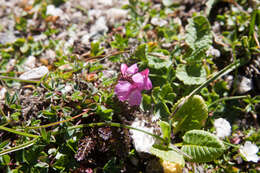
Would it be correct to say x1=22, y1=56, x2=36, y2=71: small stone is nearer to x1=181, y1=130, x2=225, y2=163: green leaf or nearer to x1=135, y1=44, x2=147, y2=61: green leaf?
x1=135, y1=44, x2=147, y2=61: green leaf

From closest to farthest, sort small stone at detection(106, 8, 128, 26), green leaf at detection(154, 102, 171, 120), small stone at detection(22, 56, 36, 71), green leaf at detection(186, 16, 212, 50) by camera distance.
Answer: green leaf at detection(154, 102, 171, 120) → green leaf at detection(186, 16, 212, 50) → small stone at detection(22, 56, 36, 71) → small stone at detection(106, 8, 128, 26)

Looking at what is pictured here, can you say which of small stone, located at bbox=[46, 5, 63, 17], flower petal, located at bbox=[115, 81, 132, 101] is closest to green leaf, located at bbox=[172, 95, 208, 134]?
flower petal, located at bbox=[115, 81, 132, 101]

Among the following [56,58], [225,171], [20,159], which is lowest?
[225,171]

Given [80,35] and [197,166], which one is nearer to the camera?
[197,166]

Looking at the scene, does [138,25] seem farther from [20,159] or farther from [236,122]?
→ [20,159]

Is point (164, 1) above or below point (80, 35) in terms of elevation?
above

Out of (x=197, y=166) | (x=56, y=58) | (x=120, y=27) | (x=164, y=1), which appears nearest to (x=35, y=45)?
(x=56, y=58)

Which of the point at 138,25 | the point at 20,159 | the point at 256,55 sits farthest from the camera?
the point at 138,25
